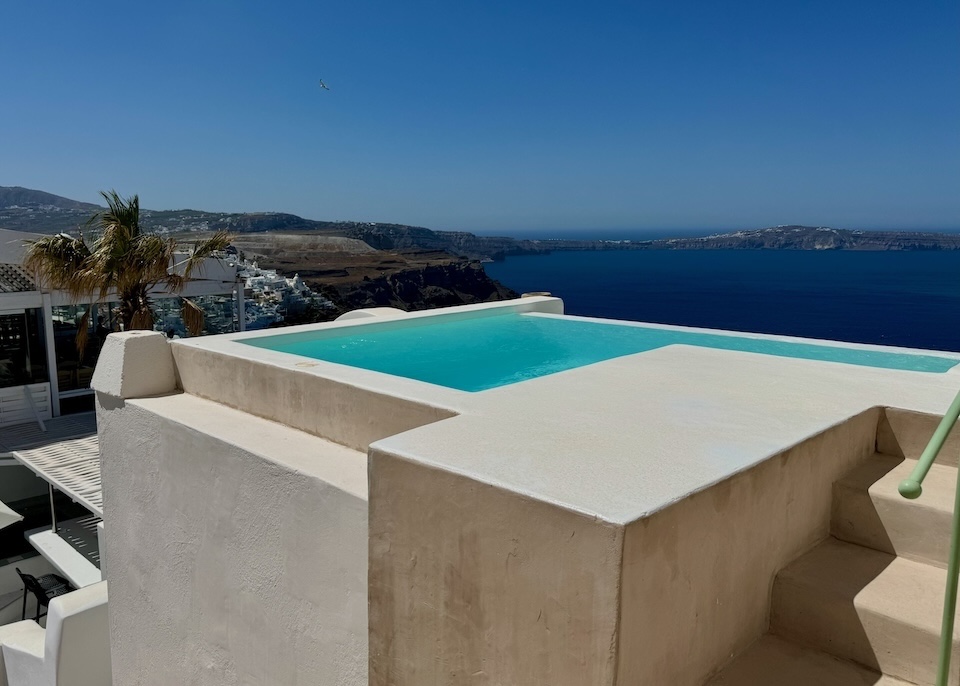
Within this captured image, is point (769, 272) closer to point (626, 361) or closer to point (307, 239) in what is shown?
point (307, 239)

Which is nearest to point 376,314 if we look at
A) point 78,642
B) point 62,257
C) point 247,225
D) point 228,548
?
point 228,548

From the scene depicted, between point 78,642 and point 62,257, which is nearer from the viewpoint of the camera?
point 78,642

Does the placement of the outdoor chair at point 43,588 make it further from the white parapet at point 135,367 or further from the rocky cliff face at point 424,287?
the rocky cliff face at point 424,287

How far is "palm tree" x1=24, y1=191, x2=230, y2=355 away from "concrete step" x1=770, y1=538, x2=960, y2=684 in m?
11.6

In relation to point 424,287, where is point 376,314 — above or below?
above

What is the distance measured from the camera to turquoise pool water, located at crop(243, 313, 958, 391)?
23.3 feet

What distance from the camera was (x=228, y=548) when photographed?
466 cm

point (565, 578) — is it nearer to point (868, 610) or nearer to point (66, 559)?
point (868, 610)

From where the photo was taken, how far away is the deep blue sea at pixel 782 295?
52.0m

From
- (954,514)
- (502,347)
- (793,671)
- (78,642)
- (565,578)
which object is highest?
(954,514)

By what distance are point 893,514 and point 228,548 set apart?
414 cm

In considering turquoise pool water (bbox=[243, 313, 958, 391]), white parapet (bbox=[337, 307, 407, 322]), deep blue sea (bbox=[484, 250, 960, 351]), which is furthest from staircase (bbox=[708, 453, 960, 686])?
deep blue sea (bbox=[484, 250, 960, 351])

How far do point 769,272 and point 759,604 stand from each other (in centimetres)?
11825

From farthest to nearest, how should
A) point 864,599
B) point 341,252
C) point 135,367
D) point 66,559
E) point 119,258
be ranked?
point 341,252 < point 66,559 < point 119,258 < point 135,367 < point 864,599
